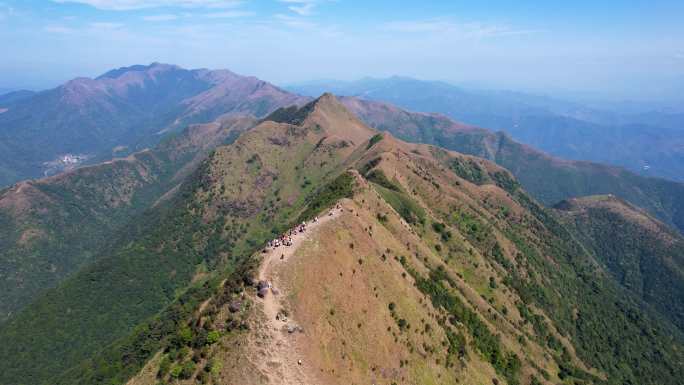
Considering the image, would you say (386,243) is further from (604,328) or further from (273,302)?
(604,328)

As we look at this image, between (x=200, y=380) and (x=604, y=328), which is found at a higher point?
(x=200, y=380)

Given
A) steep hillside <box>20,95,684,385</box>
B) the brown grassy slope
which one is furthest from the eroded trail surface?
the brown grassy slope

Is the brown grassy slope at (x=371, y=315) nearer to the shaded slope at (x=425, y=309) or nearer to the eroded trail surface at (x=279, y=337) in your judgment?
the shaded slope at (x=425, y=309)

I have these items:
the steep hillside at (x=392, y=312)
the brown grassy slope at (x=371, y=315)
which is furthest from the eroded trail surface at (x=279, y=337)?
the brown grassy slope at (x=371, y=315)

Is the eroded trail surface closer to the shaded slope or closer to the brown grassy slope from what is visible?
the shaded slope

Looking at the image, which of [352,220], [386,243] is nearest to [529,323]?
[386,243]

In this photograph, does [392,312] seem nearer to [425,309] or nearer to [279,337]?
[425,309]
